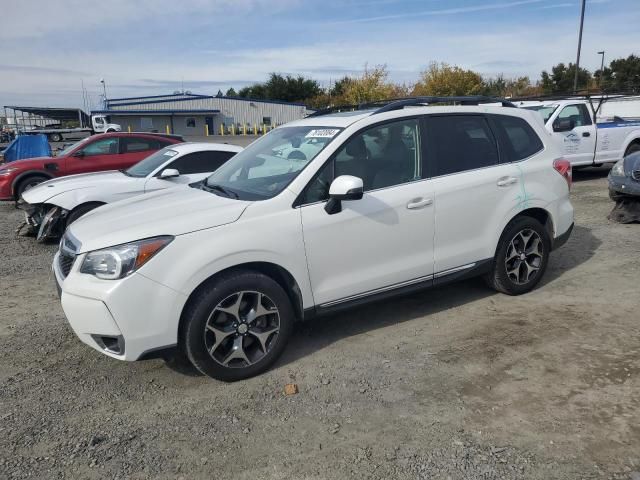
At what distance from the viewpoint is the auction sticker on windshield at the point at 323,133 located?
161 inches

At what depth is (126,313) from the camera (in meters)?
3.26

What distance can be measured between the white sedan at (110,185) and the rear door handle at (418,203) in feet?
13.3

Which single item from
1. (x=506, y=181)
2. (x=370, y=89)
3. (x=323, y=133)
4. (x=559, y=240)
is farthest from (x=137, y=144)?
(x=370, y=89)

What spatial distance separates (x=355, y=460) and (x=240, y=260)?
4.78ft

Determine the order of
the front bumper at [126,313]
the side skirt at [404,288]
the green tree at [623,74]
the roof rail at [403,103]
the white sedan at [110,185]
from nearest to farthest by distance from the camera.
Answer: the front bumper at [126,313], the side skirt at [404,288], the roof rail at [403,103], the white sedan at [110,185], the green tree at [623,74]

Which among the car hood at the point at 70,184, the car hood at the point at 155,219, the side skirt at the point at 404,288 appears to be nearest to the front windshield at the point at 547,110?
the side skirt at the point at 404,288

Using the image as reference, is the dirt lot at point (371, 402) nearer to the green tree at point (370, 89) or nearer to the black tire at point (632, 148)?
the black tire at point (632, 148)

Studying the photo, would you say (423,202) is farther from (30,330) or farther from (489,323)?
(30,330)

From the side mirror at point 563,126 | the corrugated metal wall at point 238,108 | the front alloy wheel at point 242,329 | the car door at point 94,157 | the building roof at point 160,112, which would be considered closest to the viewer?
the front alloy wheel at point 242,329

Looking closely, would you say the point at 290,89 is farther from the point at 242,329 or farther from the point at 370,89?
the point at 242,329

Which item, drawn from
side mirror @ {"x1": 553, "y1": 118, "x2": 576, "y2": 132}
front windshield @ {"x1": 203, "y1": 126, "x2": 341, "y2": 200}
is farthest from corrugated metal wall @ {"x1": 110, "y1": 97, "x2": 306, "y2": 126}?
front windshield @ {"x1": 203, "y1": 126, "x2": 341, "y2": 200}

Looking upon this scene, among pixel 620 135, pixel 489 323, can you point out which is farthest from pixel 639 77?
pixel 489 323

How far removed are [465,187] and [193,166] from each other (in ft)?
16.2

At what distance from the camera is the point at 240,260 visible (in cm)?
353
